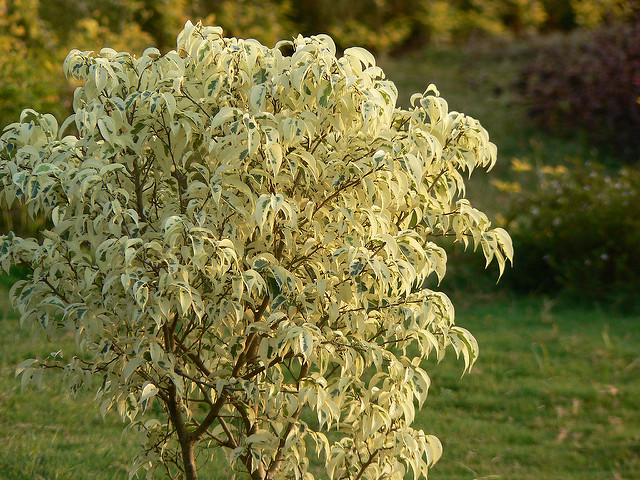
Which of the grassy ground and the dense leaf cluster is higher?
the dense leaf cluster

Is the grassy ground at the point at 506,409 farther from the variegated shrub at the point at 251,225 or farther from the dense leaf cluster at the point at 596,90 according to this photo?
the dense leaf cluster at the point at 596,90

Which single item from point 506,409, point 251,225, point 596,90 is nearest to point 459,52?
point 596,90

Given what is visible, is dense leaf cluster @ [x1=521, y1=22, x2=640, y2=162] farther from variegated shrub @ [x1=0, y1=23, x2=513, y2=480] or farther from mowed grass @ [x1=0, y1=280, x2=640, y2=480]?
variegated shrub @ [x1=0, y1=23, x2=513, y2=480]

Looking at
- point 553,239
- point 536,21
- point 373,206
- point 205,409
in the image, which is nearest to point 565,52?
point 536,21

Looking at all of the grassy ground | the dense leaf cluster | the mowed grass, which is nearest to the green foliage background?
the dense leaf cluster

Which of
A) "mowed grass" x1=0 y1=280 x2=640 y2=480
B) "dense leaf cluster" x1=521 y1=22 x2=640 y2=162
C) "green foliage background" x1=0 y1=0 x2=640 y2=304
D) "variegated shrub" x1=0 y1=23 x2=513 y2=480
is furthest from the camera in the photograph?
"dense leaf cluster" x1=521 y1=22 x2=640 y2=162

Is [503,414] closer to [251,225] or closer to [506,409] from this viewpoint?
[506,409]

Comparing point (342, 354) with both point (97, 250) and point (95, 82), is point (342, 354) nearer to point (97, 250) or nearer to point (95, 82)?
point (97, 250)

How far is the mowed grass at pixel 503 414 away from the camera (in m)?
4.32

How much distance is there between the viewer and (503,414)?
5.20 metres

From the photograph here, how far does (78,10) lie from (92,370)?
10393 millimetres

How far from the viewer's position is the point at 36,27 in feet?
34.7

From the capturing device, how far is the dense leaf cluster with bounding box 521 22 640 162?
10656mm

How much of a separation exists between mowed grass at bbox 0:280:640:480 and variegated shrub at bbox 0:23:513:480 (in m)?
1.02
